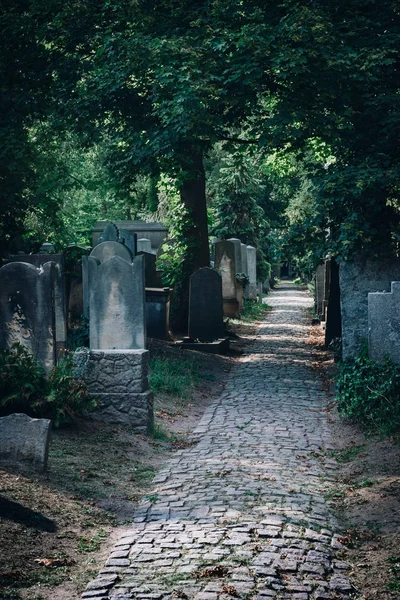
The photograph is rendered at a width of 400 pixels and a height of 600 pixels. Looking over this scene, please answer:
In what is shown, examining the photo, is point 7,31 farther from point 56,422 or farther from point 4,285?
point 56,422

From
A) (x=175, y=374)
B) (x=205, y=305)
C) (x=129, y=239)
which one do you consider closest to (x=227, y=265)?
(x=205, y=305)

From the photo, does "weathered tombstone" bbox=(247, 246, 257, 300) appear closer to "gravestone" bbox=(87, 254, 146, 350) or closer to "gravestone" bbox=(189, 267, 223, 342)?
"gravestone" bbox=(189, 267, 223, 342)

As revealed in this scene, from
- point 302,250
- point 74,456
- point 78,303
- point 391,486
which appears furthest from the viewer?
point 78,303

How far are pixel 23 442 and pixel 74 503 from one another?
0.87 metres

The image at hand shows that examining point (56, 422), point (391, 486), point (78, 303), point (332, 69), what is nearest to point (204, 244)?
point (78, 303)

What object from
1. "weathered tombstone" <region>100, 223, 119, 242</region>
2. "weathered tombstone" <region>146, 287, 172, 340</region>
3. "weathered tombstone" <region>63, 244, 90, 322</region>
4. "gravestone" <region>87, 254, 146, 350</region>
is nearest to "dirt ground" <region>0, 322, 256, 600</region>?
"gravestone" <region>87, 254, 146, 350</region>

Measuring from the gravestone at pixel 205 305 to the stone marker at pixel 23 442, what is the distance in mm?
11709

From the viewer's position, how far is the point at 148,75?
1617 cm

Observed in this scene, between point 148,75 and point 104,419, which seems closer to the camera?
point 104,419

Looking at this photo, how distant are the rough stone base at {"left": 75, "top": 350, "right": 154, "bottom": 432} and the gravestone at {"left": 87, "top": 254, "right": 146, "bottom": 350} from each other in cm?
21

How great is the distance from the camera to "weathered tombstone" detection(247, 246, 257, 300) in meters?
37.0

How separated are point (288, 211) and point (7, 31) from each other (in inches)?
670

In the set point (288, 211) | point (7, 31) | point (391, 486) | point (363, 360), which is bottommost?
point (391, 486)

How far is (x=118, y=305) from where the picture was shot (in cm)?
1104
